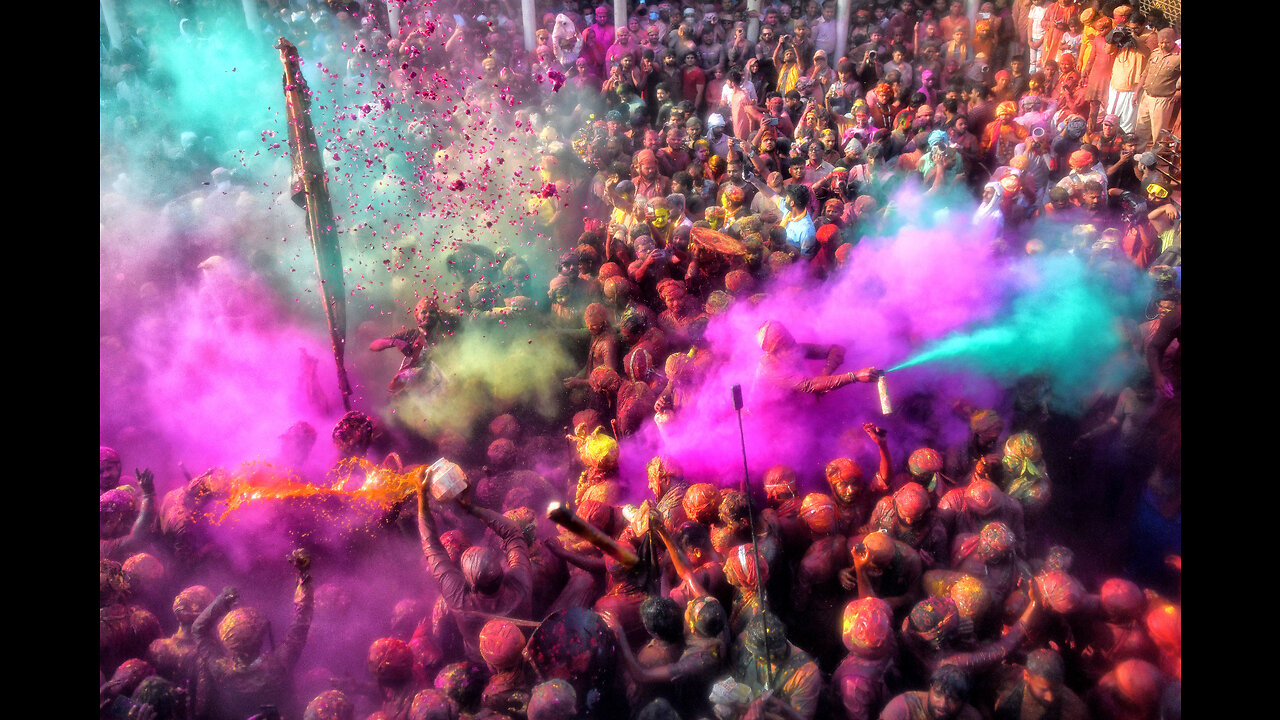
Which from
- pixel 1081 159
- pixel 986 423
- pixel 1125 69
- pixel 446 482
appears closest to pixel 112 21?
pixel 446 482

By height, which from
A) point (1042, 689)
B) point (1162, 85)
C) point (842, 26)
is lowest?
point (1042, 689)

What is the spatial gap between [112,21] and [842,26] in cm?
1281

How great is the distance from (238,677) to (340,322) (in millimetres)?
3218

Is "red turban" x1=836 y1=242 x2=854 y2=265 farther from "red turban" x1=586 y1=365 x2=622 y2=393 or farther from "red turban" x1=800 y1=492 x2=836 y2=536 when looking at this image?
"red turban" x1=800 y1=492 x2=836 y2=536

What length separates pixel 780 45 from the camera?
10555 mm

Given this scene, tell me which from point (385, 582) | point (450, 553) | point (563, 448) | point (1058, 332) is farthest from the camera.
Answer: point (563, 448)

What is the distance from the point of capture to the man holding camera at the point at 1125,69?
8.59 meters

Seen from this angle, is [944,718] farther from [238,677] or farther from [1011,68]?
[1011,68]

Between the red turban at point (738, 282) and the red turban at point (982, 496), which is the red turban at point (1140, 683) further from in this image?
the red turban at point (738, 282)

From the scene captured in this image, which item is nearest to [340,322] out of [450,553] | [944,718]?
[450,553]

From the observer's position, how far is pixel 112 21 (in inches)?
506

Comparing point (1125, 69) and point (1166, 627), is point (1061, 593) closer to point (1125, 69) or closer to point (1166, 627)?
point (1166, 627)

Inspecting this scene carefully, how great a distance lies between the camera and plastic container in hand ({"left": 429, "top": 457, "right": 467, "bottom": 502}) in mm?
3875

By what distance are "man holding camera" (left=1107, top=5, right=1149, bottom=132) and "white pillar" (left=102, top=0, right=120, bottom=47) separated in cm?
1557
